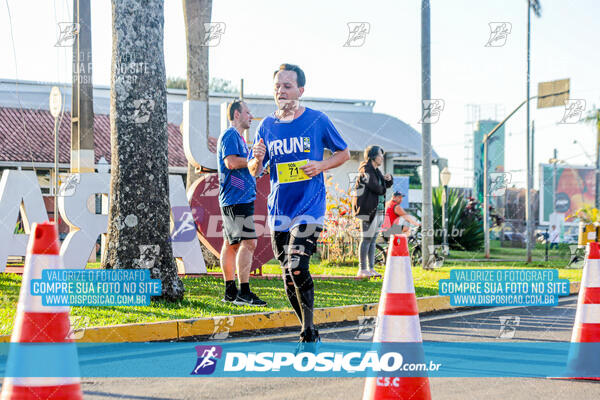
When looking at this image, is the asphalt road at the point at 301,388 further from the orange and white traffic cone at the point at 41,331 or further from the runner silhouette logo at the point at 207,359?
the orange and white traffic cone at the point at 41,331

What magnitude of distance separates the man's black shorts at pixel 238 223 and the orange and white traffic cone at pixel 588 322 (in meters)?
3.30

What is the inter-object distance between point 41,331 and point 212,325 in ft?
10.7

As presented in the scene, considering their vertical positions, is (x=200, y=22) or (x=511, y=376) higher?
(x=200, y=22)

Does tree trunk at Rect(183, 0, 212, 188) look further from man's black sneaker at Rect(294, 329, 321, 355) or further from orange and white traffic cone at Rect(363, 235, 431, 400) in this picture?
orange and white traffic cone at Rect(363, 235, 431, 400)

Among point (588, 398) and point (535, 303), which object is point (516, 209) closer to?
point (535, 303)

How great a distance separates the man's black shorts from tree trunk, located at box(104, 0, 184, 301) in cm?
73

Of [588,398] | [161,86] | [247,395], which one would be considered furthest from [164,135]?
[588,398]

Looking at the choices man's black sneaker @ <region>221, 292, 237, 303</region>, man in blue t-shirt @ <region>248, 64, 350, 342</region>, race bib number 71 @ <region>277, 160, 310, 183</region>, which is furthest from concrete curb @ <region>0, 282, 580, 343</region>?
race bib number 71 @ <region>277, 160, 310, 183</region>

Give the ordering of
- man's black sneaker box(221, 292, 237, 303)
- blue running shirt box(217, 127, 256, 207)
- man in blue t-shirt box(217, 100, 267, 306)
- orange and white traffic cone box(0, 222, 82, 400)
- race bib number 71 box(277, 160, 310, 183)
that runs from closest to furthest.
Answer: orange and white traffic cone box(0, 222, 82, 400), race bib number 71 box(277, 160, 310, 183), man in blue t-shirt box(217, 100, 267, 306), blue running shirt box(217, 127, 256, 207), man's black sneaker box(221, 292, 237, 303)

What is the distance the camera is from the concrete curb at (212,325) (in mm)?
5918

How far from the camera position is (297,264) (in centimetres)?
510

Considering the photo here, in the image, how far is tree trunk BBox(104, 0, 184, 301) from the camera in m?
7.38

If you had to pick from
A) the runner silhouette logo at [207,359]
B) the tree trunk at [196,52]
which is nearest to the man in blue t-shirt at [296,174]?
the runner silhouette logo at [207,359]

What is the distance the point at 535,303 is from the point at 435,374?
5384 millimetres
